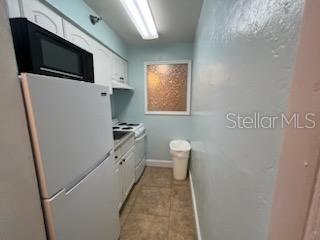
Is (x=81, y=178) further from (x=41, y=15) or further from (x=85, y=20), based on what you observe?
(x=85, y=20)

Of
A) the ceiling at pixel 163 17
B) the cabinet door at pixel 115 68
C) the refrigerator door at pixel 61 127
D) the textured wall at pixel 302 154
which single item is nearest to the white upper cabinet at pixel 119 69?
the cabinet door at pixel 115 68

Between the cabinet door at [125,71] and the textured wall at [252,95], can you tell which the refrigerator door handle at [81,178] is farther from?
the cabinet door at [125,71]

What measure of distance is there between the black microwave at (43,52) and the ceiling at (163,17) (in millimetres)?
838

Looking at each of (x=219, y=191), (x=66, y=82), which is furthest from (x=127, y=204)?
(x=66, y=82)

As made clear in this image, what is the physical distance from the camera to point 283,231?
0.34 metres

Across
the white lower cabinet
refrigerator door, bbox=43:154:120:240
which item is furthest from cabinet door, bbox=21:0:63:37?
the white lower cabinet

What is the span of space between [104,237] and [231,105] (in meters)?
1.35

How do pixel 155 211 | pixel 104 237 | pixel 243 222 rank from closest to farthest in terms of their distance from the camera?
1. pixel 243 222
2. pixel 104 237
3. pixel 155 211

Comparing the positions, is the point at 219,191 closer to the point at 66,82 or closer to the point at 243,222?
the point at 243,222

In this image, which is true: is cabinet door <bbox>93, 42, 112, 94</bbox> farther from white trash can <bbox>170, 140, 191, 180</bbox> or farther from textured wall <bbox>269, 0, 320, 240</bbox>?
textured wall <bbox>269, 0, 320, 240</bbox>

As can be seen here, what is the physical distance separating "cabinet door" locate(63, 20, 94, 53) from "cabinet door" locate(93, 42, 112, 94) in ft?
0.39

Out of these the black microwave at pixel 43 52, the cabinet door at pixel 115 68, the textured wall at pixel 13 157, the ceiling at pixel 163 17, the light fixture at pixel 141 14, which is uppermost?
the ceiling at pixel 163 17

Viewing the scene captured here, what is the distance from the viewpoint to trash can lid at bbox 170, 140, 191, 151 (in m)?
2.47

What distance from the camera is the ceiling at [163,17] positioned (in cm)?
150
